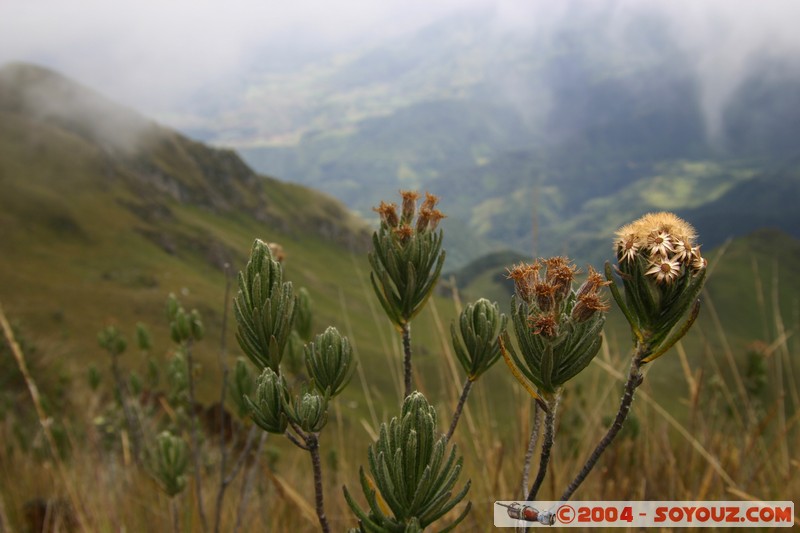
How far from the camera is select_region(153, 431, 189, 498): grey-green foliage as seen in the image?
213 cm

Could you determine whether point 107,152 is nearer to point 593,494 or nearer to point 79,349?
point 79,349

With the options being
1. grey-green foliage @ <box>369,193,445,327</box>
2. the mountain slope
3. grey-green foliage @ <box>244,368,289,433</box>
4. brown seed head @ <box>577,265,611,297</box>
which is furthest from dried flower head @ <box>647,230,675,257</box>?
the mountain slope

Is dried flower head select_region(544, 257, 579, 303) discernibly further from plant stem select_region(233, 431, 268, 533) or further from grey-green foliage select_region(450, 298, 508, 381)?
plant stem select_region(233, 431, 268, 533)

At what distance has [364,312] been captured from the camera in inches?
4075

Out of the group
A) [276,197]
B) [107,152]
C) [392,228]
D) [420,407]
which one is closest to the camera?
[420,407]

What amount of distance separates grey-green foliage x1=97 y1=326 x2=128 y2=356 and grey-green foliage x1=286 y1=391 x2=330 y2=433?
3238 millimetres

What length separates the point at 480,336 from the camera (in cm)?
136

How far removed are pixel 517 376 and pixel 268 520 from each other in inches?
114

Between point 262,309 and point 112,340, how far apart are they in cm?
341

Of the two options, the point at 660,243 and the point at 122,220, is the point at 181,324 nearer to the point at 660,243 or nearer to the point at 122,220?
the point at 660,243

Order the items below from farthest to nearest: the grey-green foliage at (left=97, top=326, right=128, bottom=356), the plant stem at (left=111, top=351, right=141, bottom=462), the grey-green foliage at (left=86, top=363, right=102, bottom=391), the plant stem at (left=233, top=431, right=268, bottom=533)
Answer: the grey-green foliage at (left=86, top=363, right=102, bottom=391) < the grey-green foliage at (left=97, top=326, right=128, bottom=356) < the plant stem at (left=111, top=351, right=141, bottom=462) < the plant stem at (left=233, top=431, right=268, bottom=533)

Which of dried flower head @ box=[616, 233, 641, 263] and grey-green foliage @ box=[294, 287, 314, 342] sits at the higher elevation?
dried flower head @ box=[616, 233, 641, 263]

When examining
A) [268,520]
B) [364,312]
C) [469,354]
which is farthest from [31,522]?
[364,312]

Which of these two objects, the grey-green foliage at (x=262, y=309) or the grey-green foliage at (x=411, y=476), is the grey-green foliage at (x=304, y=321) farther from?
the grey-green foliage at (x=411, y=476)
